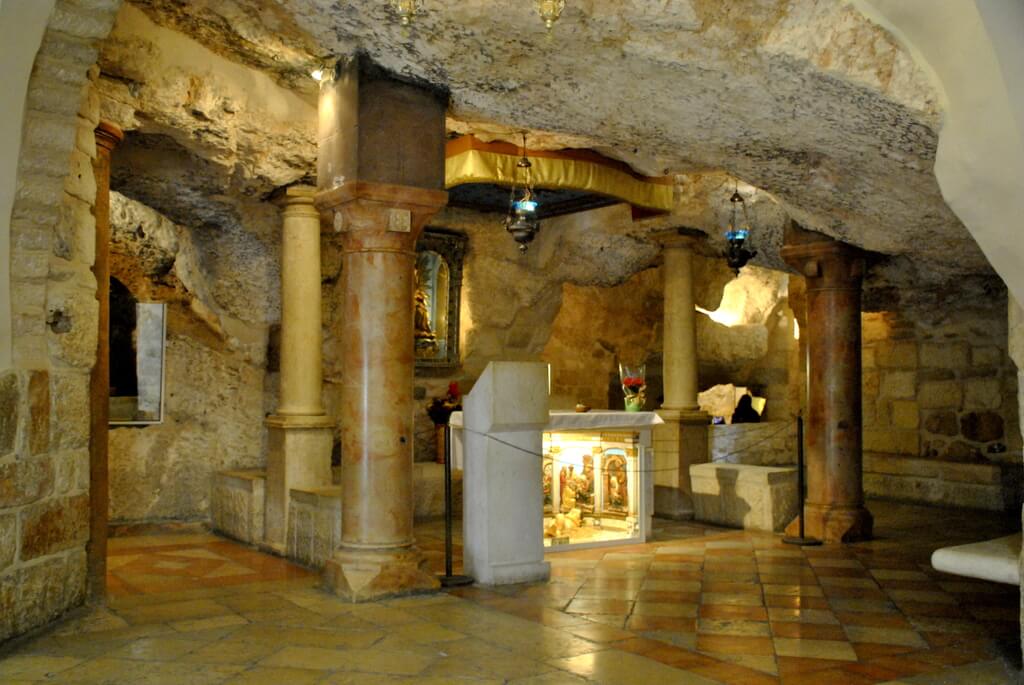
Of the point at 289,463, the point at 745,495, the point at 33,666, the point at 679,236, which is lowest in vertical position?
the point at 33,666

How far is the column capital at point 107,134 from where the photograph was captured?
546 cm

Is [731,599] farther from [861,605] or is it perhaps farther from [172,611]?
[172,611]

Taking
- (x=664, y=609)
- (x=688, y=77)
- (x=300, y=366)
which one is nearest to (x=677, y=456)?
(x=300, y=366)

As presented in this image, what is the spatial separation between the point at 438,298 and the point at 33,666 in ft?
21.2

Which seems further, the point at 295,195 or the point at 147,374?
the point at 147,374

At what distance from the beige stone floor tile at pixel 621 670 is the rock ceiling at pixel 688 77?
2.70 metres

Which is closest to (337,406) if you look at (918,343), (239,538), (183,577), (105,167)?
(239,538)

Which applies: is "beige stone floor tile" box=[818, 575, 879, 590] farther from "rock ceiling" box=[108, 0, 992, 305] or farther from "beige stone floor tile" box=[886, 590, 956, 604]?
"rock ceiling" box=[108, 0, 992, 305]

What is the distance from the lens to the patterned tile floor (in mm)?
4195

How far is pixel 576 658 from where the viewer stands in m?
4.41

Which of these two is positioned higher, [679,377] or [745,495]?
[679,377]

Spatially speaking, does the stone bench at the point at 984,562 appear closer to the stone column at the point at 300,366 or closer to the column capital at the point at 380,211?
the column capital at the point at 380,211

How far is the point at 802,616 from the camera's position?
17.5ft

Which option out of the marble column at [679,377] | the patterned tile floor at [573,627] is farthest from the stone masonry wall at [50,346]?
the marble column at [679,377]
